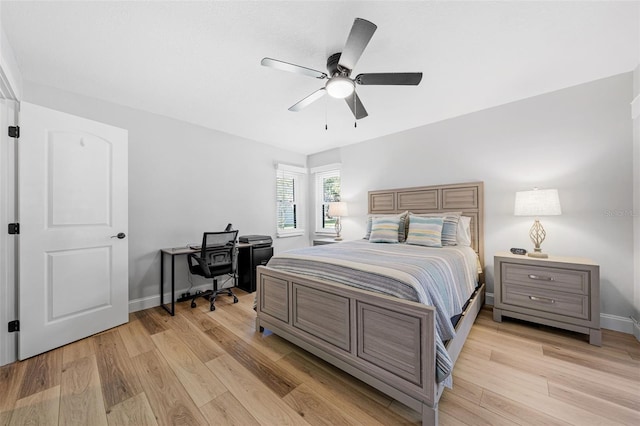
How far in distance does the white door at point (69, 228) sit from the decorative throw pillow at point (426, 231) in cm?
324

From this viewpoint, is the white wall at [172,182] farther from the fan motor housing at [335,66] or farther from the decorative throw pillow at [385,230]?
the fan motor housing at [335,66]

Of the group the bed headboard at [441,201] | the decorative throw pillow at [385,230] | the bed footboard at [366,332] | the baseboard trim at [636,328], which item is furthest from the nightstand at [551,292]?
the bed footboard at [366,332]

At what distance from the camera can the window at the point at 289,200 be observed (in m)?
4.66

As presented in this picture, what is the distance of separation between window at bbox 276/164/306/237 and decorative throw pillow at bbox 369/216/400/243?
2.02 meters

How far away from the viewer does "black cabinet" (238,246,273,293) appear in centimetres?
364

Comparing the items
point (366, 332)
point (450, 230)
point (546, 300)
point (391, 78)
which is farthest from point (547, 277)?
point (391, 78)

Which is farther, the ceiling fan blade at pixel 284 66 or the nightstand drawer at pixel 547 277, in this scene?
the nightstand drawer at pixel 547 277

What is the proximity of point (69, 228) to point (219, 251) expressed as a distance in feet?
4.44

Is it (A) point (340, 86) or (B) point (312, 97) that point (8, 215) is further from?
(A) point (340, 86)

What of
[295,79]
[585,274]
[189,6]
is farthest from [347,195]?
[189,6]

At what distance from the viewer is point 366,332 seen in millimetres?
1540

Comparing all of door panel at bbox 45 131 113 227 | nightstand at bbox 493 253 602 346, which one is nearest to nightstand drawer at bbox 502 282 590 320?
nightstand at bbox 493 253 602 346

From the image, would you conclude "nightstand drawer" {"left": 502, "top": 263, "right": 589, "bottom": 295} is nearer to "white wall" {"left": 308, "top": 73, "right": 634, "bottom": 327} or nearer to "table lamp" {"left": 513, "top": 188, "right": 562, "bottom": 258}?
"table lamp" {"left": 513, "top": 188, "right": 562, "bottom": 258}

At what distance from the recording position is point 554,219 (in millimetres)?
2590
